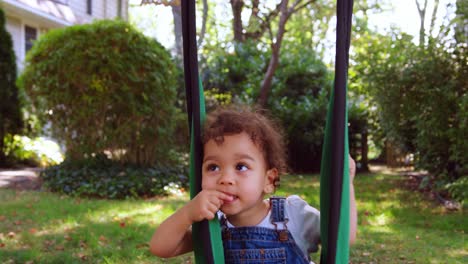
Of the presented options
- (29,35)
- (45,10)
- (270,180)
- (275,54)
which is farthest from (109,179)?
(29,35)

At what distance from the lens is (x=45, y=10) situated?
12.3 metres

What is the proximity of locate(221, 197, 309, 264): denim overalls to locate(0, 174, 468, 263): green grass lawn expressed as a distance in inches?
69.0

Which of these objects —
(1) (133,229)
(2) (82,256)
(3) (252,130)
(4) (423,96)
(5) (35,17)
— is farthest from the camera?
(5) (35,17)

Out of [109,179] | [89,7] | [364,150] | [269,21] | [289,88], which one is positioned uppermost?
[89,7]

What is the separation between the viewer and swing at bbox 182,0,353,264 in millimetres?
1423

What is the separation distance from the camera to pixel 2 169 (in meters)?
8.13

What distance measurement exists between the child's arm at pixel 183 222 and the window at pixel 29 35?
1173cm

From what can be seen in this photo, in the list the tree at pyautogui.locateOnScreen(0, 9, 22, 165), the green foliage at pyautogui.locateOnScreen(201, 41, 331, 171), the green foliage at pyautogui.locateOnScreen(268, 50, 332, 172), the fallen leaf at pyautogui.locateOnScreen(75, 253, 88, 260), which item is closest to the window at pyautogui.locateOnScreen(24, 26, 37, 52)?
the tree at pyautogui.locateOnScreen(0, 9, 22, 165)

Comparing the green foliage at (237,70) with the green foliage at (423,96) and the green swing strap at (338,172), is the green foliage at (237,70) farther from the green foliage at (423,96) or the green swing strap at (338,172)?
the green swing strap at (338,172)

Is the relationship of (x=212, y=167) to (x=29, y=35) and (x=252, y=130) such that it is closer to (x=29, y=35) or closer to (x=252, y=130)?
(x=252, y=130)

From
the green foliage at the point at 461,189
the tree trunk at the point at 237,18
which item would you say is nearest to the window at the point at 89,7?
the tree trunk at the point at 237,18

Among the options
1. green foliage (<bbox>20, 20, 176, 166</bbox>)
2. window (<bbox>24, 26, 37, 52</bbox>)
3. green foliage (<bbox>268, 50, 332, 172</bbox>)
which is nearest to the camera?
green foliage (<bbox>20, 20, 176, 166</bbox>)

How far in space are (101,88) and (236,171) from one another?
16.8ft

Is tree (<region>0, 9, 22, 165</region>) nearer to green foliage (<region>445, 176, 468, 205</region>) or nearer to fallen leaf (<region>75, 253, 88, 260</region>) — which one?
fallen leaf (<region>75, 253, 88, 260</region>)
